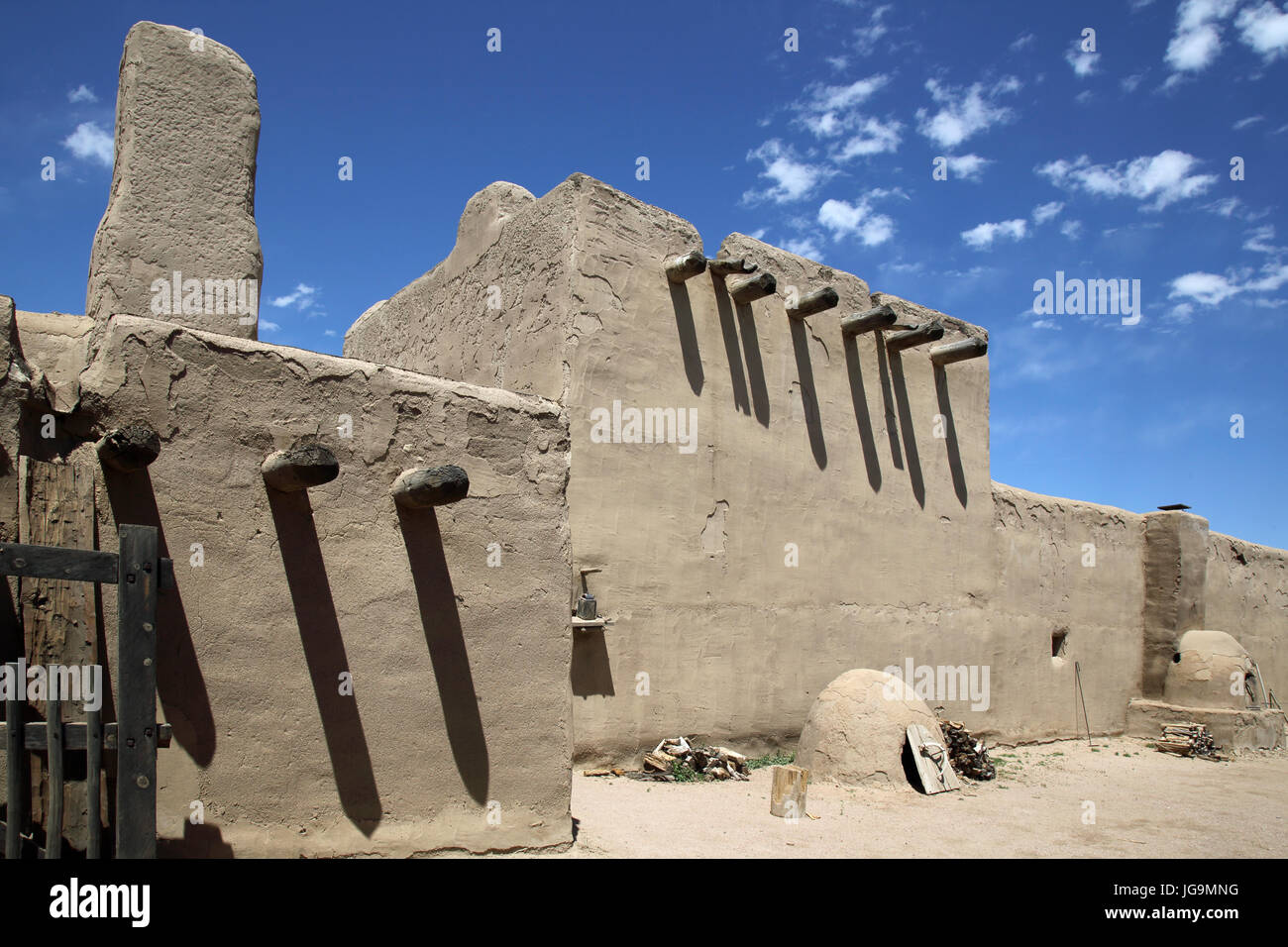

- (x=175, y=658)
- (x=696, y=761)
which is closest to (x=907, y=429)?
(x=696, y=761)

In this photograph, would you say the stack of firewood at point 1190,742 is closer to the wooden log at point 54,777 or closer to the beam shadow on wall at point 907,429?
the beam shadow on wall at point 907,429

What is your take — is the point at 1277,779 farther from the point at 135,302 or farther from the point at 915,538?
the point at 135,302

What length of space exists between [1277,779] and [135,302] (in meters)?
10.7

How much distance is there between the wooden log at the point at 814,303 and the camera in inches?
334

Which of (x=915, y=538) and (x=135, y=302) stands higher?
(x=135, y=302)

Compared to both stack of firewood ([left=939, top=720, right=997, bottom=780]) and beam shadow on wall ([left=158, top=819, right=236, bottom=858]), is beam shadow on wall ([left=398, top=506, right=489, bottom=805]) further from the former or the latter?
stack of firewood ([left=939, top=720, right=997, bottom=780])

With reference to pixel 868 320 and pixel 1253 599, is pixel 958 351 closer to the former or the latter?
pixel 868 320

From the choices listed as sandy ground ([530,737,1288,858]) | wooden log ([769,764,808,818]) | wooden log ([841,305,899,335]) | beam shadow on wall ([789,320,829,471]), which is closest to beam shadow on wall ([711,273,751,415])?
beam shadow on wall ([789,320,829,471])

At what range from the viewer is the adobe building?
3.82m

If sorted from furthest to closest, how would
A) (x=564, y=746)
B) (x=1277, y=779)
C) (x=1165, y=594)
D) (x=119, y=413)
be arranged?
(x=1165, y=594)
(x=1277, y=779)
(x=564, y=746)
(x=119, y=413)

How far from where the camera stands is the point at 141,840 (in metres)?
3.03
